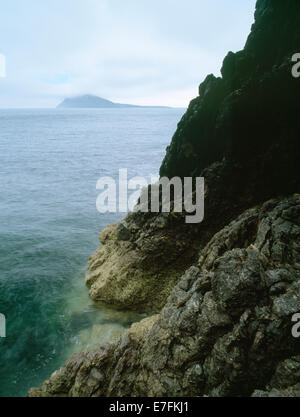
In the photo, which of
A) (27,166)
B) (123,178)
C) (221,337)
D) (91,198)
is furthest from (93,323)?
(27,166)

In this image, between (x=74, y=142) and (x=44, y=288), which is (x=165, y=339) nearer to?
(x=44, y=288)

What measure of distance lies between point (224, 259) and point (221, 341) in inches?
124

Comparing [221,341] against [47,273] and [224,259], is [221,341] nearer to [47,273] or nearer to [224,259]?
[224,259]

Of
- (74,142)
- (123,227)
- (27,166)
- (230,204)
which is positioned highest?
(74,142)

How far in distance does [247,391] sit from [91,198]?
142 ft

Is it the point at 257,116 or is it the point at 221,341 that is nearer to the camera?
the point at 221,341

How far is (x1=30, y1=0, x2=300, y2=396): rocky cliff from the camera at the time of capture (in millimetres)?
9000

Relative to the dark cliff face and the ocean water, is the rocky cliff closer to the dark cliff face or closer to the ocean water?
the dark cliff face

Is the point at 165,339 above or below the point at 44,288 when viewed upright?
above

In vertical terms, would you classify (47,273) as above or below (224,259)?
below

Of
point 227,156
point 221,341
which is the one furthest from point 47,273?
point 221,341

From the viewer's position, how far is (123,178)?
60.0m

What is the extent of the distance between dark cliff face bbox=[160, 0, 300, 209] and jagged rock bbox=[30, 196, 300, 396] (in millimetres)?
4339

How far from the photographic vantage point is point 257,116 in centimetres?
1611
